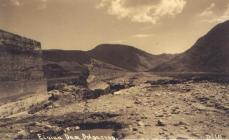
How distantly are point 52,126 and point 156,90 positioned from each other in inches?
211

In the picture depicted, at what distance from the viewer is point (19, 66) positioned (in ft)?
34.5

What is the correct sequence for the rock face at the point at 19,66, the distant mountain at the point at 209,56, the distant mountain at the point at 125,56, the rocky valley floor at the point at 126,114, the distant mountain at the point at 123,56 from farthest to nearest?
the distant mountain at the point at 125,56
the distant mountain at the point at 123,56
the distant mountain at the point at 209,56
the rock face at the point at 19,66
the rocky valley floor at the point at 126,114

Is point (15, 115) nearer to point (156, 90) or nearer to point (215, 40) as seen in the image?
point (156, 90)

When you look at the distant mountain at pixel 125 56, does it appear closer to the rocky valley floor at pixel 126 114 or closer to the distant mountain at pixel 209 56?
the distant mountain at pixel 209 56

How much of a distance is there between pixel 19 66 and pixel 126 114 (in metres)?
3.81

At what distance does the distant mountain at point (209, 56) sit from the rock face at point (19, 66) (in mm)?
13097

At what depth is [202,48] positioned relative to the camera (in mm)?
26656

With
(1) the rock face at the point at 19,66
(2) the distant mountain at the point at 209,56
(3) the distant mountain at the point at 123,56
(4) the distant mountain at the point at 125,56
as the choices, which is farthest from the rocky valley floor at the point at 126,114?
(4) the distant mountain at the point at 125,56

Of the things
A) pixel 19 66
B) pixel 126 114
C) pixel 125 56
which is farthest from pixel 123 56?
pixel 126 114

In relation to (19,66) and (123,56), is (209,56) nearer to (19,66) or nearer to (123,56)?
(123,56)

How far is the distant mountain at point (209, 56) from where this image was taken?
74.8 feet

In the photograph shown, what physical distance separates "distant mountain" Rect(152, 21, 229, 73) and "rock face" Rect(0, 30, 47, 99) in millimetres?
13097

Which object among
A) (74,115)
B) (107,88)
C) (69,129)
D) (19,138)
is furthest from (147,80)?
(19,138)

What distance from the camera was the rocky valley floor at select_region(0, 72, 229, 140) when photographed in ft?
24.1
